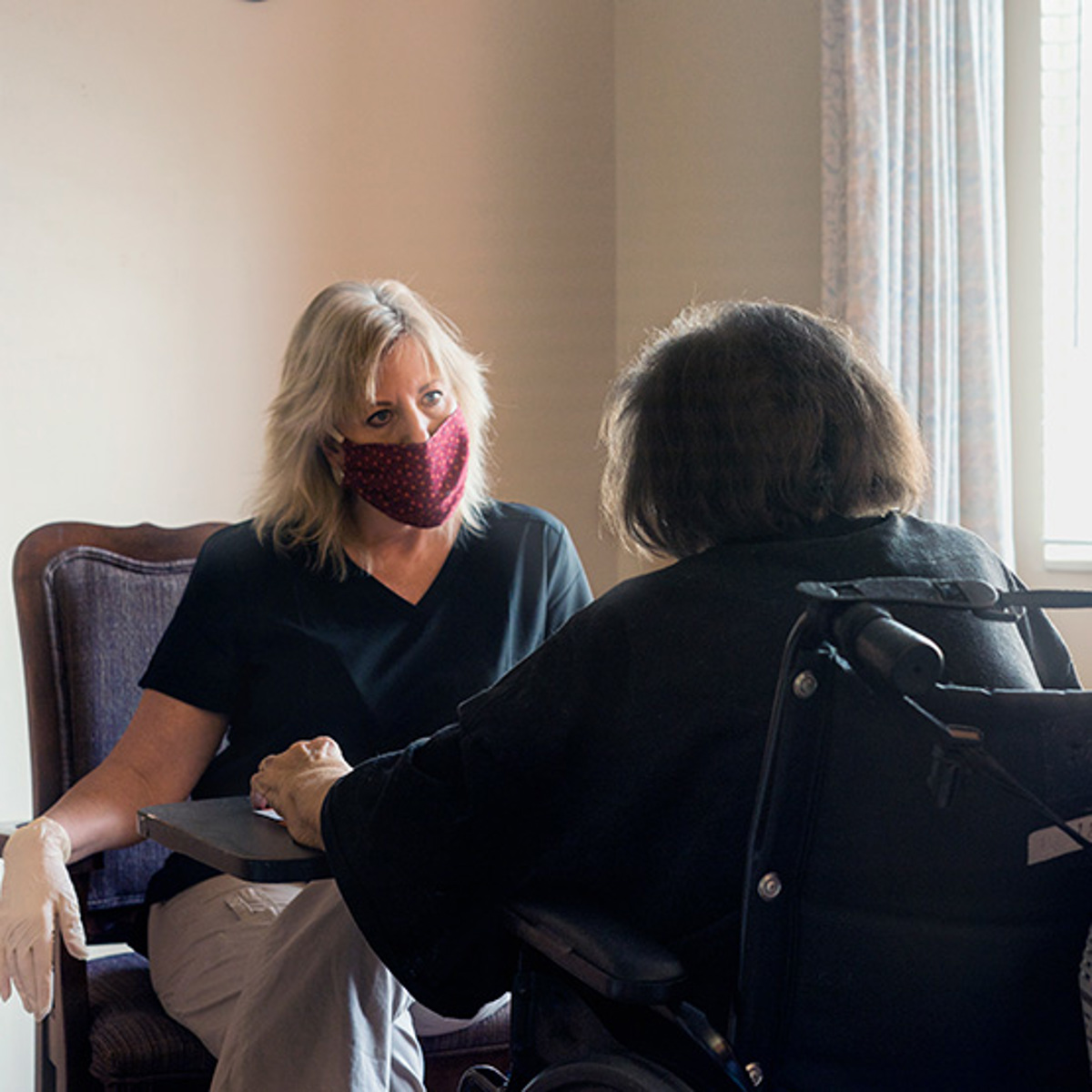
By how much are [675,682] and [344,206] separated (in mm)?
1869

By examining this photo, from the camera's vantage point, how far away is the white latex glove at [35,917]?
1416mm

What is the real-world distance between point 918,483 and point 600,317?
202cm

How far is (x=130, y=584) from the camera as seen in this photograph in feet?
6.18

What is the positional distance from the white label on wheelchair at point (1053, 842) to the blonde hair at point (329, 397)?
1005 mm

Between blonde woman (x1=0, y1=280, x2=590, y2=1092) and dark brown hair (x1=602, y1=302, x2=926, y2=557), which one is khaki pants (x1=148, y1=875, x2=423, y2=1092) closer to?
blonde woman (x1=0, y1=280, x2=590, y2=1092)

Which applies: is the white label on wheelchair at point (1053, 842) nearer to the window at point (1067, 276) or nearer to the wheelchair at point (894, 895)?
the wheelchair at point (894, 895)

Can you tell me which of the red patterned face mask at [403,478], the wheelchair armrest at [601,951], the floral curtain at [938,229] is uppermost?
the floral curtain at [938,229]

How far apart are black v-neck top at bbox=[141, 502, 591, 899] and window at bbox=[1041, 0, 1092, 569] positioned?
4.14 feet

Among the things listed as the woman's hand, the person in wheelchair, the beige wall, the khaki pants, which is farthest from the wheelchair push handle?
the beige wall

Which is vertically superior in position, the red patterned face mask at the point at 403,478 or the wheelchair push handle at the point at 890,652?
the red patterned face mask at the point at 403,478

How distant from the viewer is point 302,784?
49.6 inches

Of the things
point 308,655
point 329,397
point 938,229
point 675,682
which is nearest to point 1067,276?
point 938,229

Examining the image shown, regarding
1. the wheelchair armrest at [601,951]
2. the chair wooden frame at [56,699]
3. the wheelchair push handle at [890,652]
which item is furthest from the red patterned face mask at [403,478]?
the wheelchair push handle at [890,652]

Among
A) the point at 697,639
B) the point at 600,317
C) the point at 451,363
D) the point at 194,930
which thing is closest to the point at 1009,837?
the point at 697,639
